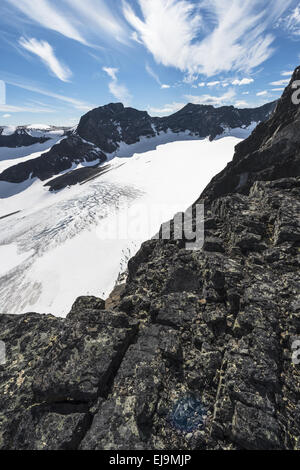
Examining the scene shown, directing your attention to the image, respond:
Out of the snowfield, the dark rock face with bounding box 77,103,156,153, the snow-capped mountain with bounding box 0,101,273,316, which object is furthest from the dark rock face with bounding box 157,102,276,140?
the snowfield

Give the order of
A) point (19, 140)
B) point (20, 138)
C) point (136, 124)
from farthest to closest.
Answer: point (136, 124), point (20, 138), point (19, 140)

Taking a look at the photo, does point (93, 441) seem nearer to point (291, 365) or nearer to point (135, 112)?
point (291, 365)

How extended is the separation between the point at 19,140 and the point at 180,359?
221266mm

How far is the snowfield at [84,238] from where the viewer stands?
2531cm

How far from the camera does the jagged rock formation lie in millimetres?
5852

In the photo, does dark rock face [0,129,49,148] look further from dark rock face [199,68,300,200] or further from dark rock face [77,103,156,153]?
dark rock face [199,68,300,200]

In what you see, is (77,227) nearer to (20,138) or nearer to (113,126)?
(113,126)

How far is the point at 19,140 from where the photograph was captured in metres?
179

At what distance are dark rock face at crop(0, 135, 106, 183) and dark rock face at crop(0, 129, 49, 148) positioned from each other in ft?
221

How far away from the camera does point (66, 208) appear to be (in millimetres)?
50250

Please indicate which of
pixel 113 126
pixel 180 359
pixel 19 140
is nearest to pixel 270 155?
pixel 180 359

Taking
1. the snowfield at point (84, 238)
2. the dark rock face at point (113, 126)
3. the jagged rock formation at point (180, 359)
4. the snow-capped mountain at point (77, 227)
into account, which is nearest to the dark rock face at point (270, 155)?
the jagged rock formation at point (180, 359)

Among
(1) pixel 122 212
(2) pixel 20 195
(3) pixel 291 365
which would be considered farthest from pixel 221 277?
(2) pixel 20 195

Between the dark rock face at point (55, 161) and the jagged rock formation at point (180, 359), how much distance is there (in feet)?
376
